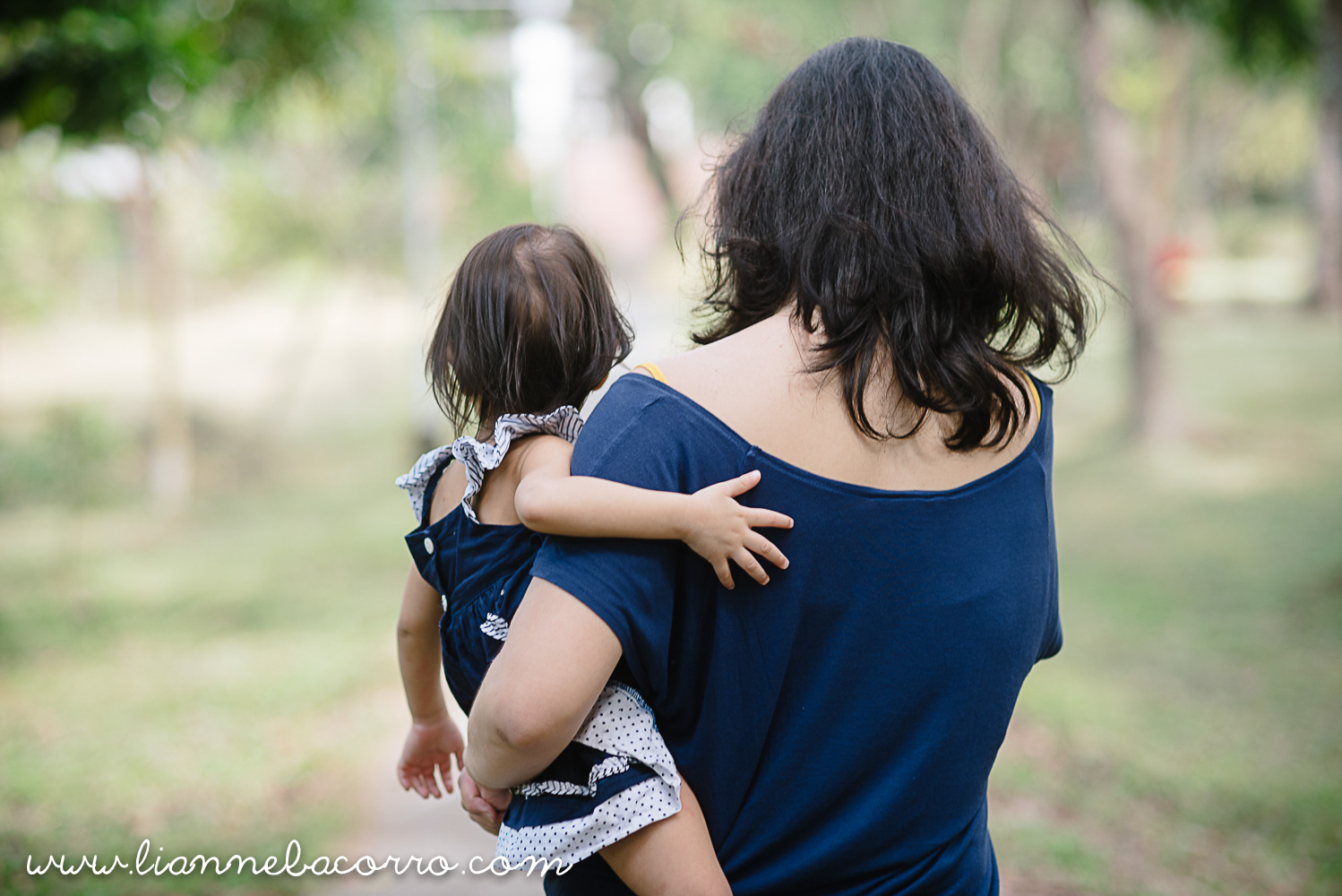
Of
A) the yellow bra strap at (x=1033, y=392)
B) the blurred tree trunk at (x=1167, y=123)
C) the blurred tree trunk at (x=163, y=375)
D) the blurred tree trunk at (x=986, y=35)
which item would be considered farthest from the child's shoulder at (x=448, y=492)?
the blurred tree trunk at (x=1167, y=123)

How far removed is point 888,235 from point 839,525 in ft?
0.99

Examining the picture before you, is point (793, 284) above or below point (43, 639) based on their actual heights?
above

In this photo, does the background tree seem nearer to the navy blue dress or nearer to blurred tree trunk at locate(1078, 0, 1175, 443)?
the navy blue dress

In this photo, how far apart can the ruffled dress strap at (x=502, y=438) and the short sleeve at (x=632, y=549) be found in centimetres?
24

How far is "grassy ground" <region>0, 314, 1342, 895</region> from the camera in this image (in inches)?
158

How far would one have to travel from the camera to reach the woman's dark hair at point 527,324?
55.9 inches

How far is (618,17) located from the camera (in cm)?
1827

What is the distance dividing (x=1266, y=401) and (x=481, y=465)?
492 inches

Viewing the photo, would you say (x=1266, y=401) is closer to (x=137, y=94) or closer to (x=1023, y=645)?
(x=137, y=94)

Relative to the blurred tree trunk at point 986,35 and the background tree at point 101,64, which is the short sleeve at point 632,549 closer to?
the background tree at point 101,64

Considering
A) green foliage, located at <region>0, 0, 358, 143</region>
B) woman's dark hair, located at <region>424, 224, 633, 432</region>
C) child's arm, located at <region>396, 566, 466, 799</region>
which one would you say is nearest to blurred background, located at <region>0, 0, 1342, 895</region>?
green foliage, located at <region>0, 0, 358, 143</region>

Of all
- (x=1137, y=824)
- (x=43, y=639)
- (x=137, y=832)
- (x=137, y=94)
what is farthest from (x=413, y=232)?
(x=1137, y=824)

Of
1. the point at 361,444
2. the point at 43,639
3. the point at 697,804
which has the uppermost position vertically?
the point at 697,804

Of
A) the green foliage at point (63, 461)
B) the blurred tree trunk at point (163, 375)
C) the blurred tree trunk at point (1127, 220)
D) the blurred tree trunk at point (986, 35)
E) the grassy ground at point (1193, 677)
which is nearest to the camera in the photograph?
the grassy ground at point (1193, 677)
